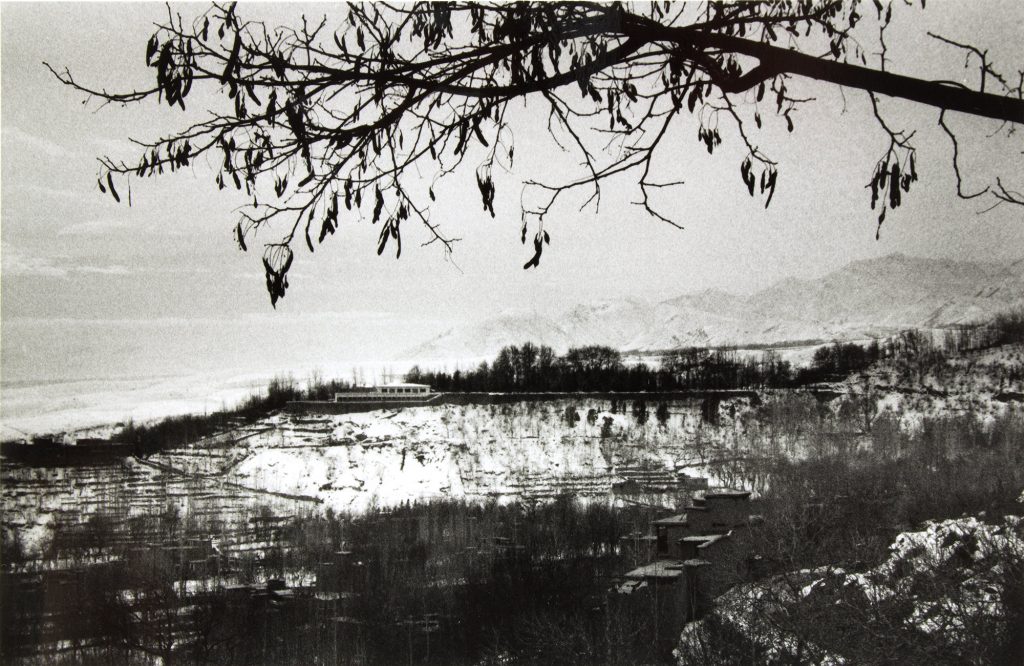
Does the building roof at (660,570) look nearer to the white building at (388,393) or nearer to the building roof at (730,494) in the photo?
the building roof at (730,494)

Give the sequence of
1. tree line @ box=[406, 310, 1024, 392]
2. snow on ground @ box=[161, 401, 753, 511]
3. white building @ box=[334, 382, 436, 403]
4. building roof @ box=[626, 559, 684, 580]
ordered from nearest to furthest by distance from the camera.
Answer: building roof @ box=[626, 559, 684, 580], white building @ box=[334, 382, 436, 403], tree line @ box=[406, 310, 1024, 392], snow on ground @ box=[161, 401, 753, 511]

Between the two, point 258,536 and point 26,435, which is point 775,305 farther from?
point 26,435

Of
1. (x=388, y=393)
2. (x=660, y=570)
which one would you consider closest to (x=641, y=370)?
(x=660, y=570)

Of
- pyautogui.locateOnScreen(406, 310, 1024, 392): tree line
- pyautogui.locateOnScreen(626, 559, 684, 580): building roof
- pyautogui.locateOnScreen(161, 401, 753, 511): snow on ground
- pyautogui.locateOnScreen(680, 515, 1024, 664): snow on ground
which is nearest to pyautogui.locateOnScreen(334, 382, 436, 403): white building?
pyautogui.locateOnScreen(406, 310, 1024, 392): tree line

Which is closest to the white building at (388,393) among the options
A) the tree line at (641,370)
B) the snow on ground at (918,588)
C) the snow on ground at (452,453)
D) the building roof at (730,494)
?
the tree line at (641,370)

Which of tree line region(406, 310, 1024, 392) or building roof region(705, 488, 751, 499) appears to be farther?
tree line region(406, 310, 1024, 392)

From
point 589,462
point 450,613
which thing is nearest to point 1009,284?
point 589,462

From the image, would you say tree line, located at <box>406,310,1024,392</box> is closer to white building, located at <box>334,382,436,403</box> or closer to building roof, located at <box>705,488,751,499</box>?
white building, located at <box>334,382,436,403</box>

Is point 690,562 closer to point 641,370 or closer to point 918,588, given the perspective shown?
point 641,370

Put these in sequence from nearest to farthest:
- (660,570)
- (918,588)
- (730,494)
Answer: (918,588) → (660,570) → (730,494)
